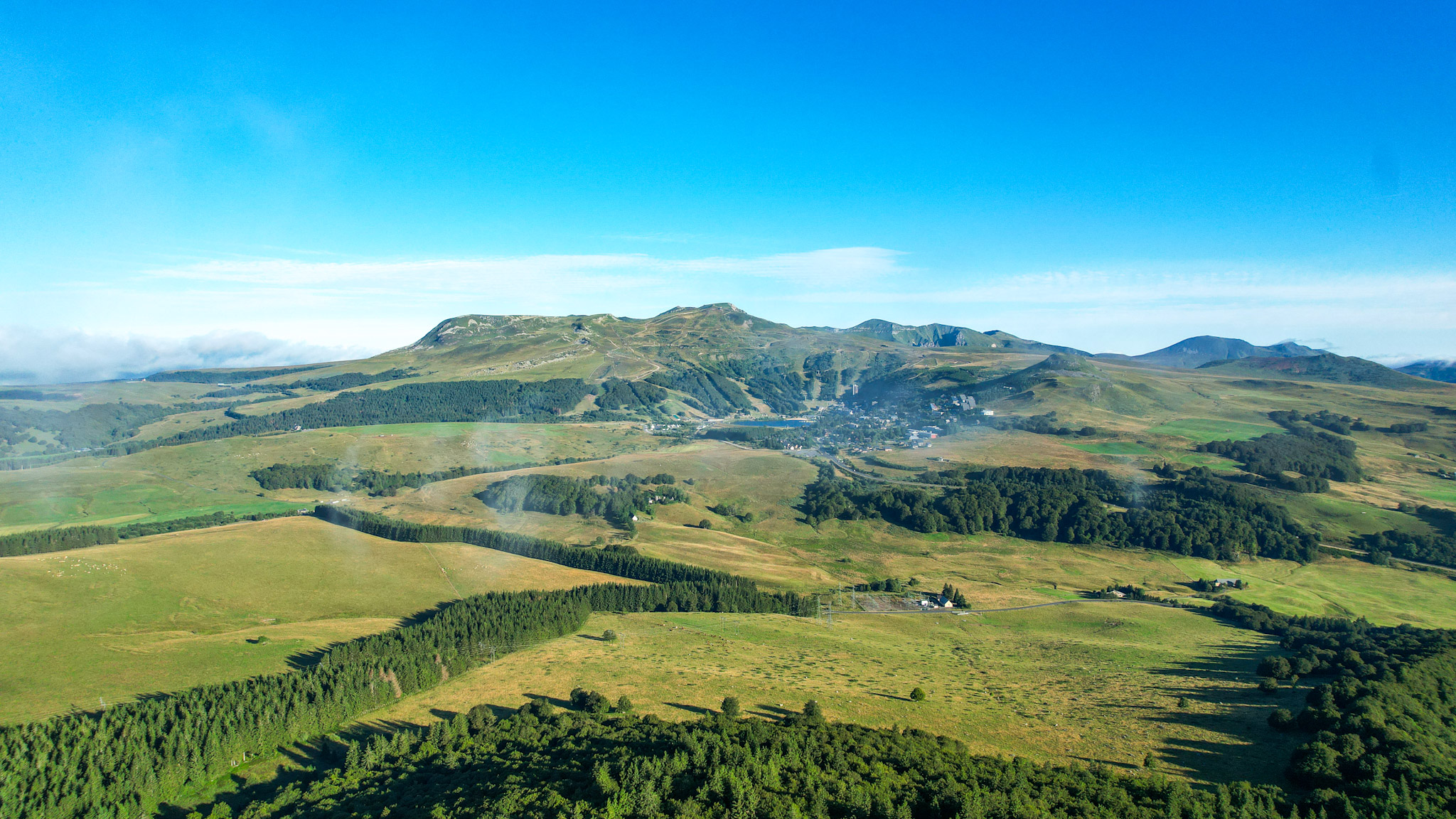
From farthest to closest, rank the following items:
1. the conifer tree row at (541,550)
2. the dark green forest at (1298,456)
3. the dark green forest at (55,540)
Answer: the dark green forest at (1298,456) < the conifer tree row at (541,550) < the dark green forest at (55,540)

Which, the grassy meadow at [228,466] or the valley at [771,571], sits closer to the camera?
the valley at [771,571]

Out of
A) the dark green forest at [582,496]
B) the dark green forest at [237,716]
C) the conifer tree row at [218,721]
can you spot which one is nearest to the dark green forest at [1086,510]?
the dark green forest at [582,496]

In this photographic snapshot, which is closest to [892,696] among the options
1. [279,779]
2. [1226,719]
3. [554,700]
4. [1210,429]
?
[1226,719]

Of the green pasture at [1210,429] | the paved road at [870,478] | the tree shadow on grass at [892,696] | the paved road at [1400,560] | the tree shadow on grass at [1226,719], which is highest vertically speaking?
the green pasture at [1210,429]

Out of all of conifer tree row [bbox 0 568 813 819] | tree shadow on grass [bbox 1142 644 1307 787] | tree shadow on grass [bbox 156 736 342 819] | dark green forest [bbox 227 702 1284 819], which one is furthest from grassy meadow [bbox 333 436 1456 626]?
tree shadow on grass [bbox 156 736 342 819]

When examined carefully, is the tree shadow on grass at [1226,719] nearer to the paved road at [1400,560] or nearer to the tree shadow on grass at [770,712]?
the tree shadow on grass at [770,712]

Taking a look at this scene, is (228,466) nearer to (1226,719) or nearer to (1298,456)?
(1226,719)
